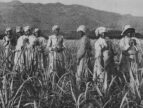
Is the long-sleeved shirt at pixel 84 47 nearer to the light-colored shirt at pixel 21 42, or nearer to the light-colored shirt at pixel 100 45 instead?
the light-colored shirt at pixel 100 45

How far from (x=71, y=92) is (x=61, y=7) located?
98.6 metres

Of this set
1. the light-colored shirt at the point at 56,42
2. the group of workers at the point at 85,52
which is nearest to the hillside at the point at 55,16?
the light-colored shirt at the point at 56,42

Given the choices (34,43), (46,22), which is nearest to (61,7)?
(46,22)

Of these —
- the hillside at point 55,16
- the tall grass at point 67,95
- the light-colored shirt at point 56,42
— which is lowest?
the hillside at point 55,16

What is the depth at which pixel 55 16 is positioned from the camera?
9500 cm

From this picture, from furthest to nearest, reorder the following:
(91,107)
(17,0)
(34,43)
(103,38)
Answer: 1. (17,0)
2. (34,43)
3. (103,38)
4. (91,107)

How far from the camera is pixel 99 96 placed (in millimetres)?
4883

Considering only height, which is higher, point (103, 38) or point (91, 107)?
point (103, 38)

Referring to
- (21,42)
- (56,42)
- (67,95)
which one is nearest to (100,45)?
(67,95)

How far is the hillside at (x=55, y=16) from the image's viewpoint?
8238cm

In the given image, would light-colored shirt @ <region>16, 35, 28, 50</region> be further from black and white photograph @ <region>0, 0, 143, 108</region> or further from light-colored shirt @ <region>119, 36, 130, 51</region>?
light-colored shirt @ <region>119, 36, 130, 51</region>

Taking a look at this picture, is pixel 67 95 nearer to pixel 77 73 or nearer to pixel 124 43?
pixel 77 73

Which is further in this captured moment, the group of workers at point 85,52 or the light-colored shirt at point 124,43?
the light-colored shirt at point 124,43

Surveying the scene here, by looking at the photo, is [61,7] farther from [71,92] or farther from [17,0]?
[71,92]
